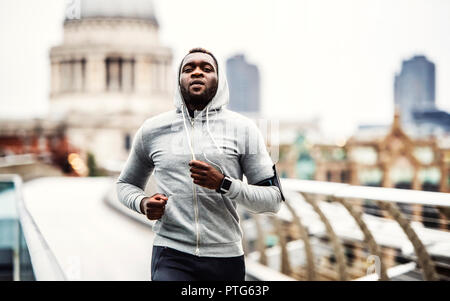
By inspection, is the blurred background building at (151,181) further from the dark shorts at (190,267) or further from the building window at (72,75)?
the dark shorts at (190,267)

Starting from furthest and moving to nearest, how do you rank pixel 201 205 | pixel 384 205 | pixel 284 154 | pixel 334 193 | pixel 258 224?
pixel 284 154 → pixel 258 224 → pixel 334 193 → pixel 384 205 → pixel 201 205

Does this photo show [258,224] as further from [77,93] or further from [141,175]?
[77,93]

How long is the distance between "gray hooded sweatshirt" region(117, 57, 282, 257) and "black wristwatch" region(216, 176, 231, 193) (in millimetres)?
105

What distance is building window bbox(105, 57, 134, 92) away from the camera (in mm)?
54509

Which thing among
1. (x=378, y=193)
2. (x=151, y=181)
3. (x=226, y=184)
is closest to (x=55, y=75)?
(x=151, y=181)

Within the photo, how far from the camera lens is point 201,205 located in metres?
2.29

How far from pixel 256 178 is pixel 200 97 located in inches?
16.2

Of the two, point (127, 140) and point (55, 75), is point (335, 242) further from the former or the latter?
point (55, 75)

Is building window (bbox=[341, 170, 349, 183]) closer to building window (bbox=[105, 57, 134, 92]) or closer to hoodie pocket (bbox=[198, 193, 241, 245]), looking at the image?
building window (bbox=[105, 57, 134, 92])

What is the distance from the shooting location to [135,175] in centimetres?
249

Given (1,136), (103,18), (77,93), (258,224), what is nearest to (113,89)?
(77,93)

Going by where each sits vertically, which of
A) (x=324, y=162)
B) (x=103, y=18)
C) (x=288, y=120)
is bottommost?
(x=324, y=162)

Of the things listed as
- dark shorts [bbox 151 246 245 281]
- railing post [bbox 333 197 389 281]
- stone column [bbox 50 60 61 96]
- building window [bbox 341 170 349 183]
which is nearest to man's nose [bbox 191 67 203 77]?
dark shorts [bbox 151 246 245 281]
